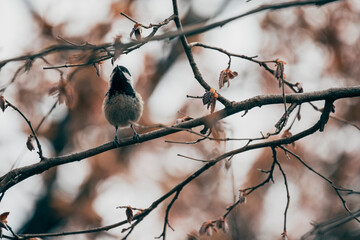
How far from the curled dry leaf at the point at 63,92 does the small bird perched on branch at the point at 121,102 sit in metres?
2.12

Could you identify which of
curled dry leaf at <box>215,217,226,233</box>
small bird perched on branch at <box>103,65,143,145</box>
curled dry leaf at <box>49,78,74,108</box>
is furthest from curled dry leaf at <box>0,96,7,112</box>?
small bird perched on branch at <box>103,65,143,145</box>

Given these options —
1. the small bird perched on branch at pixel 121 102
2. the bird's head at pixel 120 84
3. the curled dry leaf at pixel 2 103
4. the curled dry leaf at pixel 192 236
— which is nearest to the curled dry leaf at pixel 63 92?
the curled dry leaf at pixel 2 103

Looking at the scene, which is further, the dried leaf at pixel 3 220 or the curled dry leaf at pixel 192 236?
the curled dry leaf at pixel 192 236

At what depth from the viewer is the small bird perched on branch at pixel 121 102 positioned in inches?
190

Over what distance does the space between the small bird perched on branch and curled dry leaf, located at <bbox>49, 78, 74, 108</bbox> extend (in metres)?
2.12

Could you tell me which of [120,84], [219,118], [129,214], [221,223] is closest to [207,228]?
[221,223]

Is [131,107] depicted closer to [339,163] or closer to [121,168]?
[121,168]

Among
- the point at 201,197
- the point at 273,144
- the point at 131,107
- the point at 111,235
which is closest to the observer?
the point at 273,144

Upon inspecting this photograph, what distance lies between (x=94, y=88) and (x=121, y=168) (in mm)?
1701

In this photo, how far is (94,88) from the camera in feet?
24.5

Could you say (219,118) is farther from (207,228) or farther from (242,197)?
(207,228)

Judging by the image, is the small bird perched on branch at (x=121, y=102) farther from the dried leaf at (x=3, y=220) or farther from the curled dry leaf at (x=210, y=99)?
the dried leaf at (x=3, y=220)

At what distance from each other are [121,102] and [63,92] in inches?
85.1

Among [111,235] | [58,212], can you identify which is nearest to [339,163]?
[111,235]
